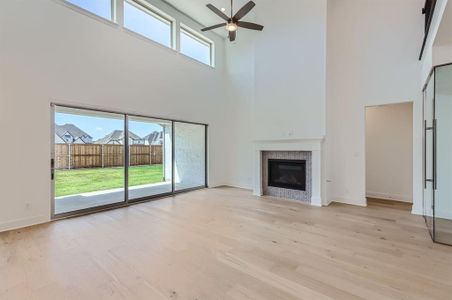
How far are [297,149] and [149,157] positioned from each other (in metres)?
3.75

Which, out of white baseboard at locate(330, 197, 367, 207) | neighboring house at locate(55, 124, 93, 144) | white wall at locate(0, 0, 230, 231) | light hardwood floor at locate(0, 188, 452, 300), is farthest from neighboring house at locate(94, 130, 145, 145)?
white baseboard at locate(330, 197, 367, 207)

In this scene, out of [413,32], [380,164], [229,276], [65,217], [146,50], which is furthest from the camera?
[380,164]

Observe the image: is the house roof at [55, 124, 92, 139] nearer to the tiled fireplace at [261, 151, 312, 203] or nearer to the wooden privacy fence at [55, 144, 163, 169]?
the wooden privacy fence at [55, 144, 163, 169]

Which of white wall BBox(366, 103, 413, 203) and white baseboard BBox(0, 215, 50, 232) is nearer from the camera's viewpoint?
white baseboard BBox(0, 215, 50, 232)

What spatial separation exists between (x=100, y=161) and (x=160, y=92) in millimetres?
2172

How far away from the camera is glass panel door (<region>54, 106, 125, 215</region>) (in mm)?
4227

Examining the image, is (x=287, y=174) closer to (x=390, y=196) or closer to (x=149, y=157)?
(x=390, y=196)

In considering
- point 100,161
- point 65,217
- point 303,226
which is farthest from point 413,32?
point 65,217

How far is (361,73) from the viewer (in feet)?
16.4

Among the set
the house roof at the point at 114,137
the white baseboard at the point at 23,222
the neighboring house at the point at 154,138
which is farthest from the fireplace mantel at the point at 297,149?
the white baseboard at the point at 23,222

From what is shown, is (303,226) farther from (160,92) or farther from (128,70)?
(128,70)

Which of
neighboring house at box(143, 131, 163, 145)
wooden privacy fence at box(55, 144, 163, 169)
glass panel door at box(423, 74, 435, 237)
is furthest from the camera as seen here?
neighboring house at box(143, 131, 163, 145)

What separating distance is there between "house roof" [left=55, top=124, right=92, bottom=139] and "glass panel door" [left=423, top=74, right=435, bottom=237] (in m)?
6.33

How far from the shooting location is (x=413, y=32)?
4352 mm
